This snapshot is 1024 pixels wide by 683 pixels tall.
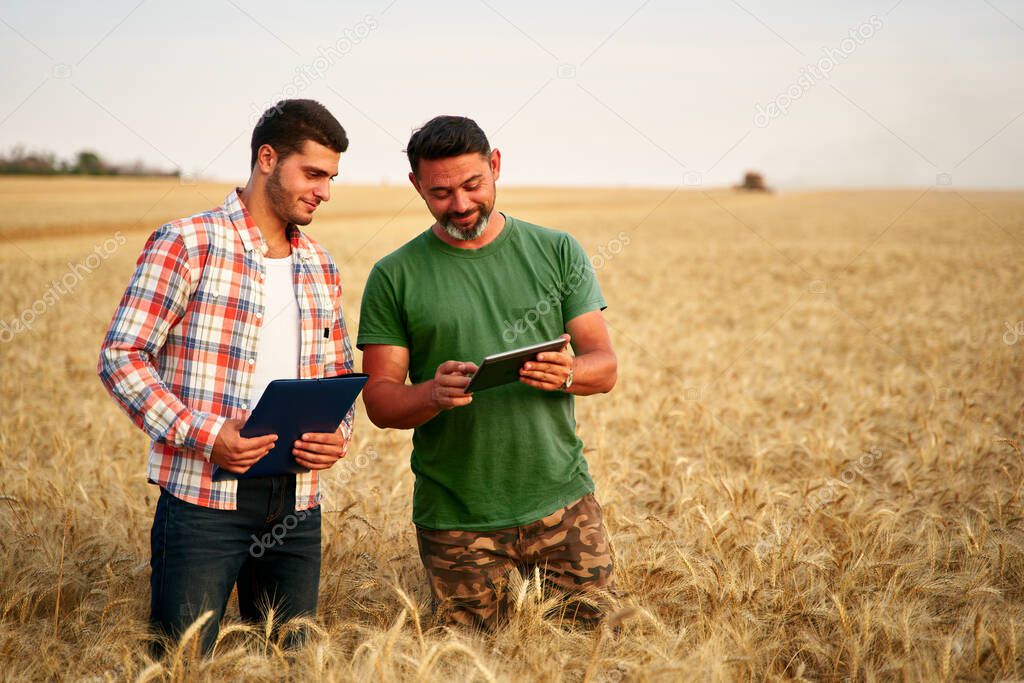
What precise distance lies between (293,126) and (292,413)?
1.03m

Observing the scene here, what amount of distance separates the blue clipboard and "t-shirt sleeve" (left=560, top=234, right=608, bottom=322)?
0.92 meters

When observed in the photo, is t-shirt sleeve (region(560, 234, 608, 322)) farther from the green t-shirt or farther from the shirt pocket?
the shirt pocket

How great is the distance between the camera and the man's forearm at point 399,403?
3.00 metres

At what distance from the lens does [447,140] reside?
9.95 ft

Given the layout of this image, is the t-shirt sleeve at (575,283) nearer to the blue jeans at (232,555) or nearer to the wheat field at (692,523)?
the wheat field at (692,523)

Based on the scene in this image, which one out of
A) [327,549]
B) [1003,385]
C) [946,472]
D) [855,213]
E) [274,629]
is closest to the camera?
[274,629]

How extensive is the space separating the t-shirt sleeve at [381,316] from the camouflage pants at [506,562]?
0.80 metres

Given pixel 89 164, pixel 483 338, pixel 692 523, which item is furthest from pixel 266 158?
pixel 89 164

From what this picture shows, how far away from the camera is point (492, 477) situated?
10.6 feet

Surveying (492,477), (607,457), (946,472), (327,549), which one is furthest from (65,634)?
(946,472)

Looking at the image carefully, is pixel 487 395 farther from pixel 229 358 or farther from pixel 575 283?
pixel 229 358

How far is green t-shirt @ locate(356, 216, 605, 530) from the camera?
3.23 metres

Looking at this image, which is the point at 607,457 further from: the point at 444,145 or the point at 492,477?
the point at 444,145

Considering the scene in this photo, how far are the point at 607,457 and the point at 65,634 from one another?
335 cm
